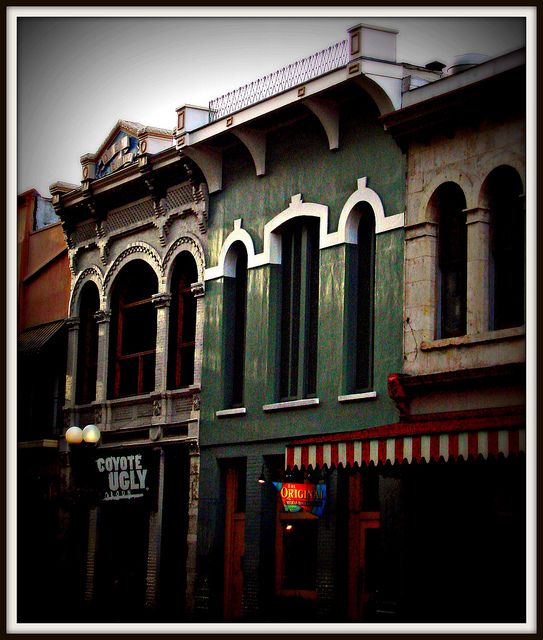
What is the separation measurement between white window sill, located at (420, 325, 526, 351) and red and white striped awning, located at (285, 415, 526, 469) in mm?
1366

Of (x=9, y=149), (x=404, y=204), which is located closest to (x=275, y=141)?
(x=404, y=204)

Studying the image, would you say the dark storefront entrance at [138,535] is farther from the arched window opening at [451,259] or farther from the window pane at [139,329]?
the arched window opening at [451,259]

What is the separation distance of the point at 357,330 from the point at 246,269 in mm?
4461

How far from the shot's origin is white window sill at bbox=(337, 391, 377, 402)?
25.2 m

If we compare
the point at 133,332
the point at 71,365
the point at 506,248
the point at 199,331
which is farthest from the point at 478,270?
the point at 71,365

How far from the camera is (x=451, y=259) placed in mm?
24391

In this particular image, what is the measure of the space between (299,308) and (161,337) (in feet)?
17.0

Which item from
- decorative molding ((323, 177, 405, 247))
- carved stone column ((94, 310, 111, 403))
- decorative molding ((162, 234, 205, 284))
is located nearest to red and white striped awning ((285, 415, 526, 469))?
decorative molding ((323, 177, 405, 247))

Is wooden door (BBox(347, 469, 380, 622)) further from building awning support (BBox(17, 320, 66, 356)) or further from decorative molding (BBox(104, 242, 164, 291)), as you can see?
building awning support (BBox(17, 320, 66, 356))

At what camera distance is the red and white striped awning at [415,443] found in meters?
20.6

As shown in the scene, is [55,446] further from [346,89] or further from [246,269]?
[346,89]

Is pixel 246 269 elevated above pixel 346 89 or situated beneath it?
situated beneath

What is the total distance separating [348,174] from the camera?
88.2ft

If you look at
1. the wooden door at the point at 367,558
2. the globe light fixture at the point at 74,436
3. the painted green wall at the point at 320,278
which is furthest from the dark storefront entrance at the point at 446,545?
the globe light fixture at the point at 74,436
